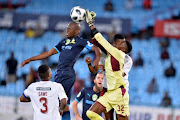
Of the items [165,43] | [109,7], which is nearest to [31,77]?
[165,43]

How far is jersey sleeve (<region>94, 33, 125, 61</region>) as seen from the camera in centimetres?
670

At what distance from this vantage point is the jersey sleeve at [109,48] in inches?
264

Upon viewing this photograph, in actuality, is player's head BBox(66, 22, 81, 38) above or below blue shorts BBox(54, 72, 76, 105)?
above

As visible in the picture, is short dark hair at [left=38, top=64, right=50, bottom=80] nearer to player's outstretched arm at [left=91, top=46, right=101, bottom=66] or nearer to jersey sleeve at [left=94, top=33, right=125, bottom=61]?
player's outstretched arm at [left=91, top=46, right=101, bottom=66]

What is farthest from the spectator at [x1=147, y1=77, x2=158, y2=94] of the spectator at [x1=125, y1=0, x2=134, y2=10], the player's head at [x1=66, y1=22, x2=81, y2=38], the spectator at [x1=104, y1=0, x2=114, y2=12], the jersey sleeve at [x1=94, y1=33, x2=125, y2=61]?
the jersey sleeve at [x1=94, y1=33, x2=125, y2=61]

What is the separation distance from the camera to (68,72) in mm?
7363

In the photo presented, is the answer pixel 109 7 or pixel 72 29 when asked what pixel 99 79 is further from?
pixel 109 7

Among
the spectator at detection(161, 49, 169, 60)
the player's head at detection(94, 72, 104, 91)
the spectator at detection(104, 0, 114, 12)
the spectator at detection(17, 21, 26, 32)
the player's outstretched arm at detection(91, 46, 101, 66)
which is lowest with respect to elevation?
the player's head at detection(94, 72, 104, 91)

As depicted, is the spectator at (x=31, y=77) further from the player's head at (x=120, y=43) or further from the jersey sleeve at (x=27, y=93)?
the jersey sleeve at (x=27, y=93)

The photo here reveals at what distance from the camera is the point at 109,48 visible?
6.74 metres

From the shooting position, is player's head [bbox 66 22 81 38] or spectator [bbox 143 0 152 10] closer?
player's head [bbox 66 22 81 38]

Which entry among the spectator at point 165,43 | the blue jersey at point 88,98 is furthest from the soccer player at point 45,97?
the spectator at point 165,43

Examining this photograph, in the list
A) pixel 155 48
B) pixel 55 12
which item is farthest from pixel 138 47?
pixel 55 12

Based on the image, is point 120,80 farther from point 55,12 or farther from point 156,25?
point 55,12
